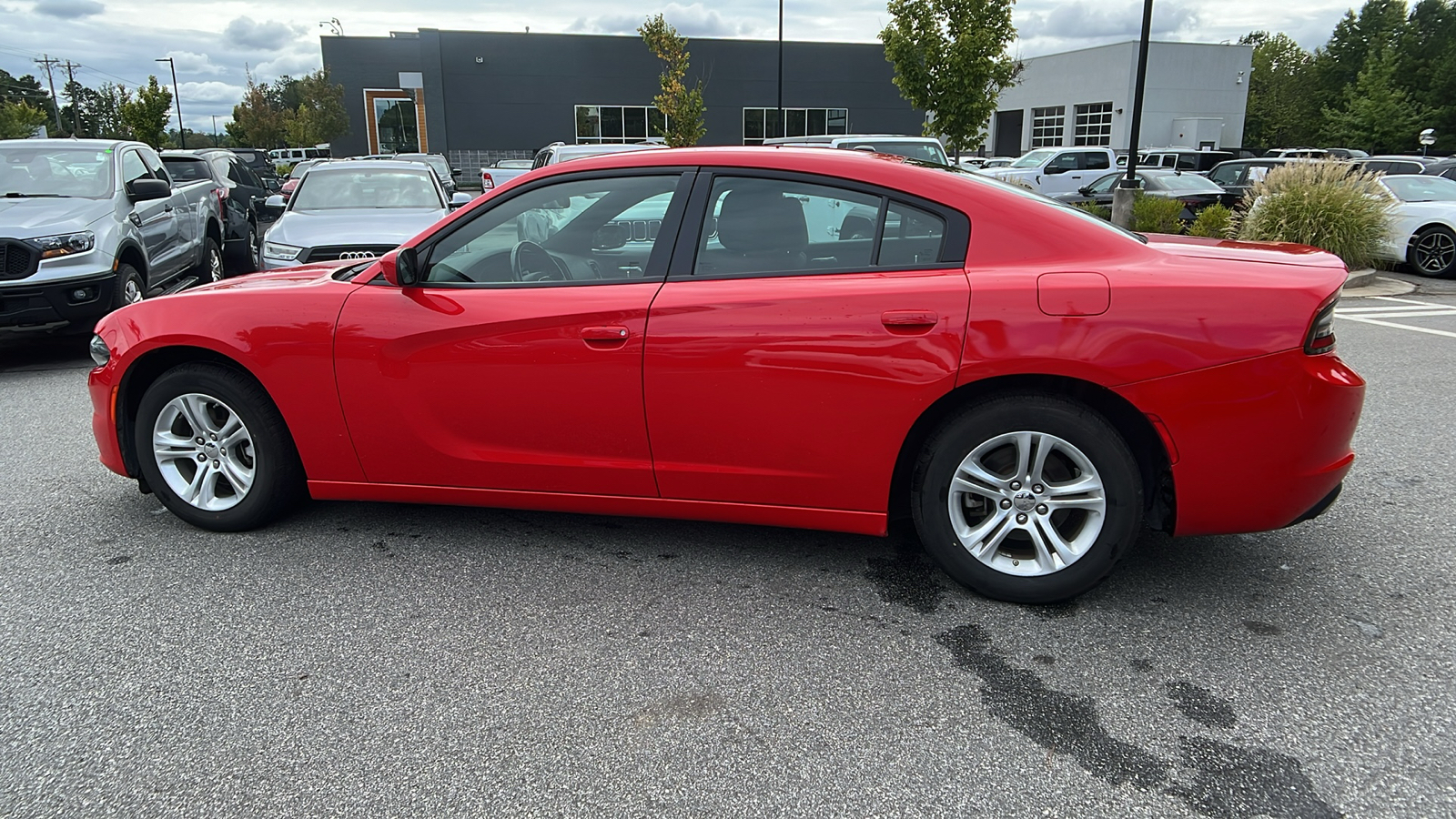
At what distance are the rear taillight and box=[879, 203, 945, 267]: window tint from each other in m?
1.19

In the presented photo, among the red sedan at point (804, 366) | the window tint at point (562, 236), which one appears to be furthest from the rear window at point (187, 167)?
the window tint at point (562, 236)

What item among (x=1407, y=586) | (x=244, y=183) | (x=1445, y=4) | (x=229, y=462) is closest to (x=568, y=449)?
(x=229, y=462)

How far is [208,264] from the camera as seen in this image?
11.2 m

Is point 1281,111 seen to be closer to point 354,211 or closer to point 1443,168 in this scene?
point 1443,168

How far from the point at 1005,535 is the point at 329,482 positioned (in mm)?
2697

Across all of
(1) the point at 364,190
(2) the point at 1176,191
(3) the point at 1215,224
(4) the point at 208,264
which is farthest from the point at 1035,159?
(4) the point at 208,264

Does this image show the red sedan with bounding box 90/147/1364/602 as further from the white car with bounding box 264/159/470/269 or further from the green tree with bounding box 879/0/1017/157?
the green tree with bounding box 879/0/1017/157

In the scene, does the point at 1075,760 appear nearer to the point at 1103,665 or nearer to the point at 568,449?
the point at 1103,665

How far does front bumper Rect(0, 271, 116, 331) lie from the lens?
7.36 m

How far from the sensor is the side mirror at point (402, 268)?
3.70m

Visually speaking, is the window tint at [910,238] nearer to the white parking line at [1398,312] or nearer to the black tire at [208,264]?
the white parking line at [1398,312]

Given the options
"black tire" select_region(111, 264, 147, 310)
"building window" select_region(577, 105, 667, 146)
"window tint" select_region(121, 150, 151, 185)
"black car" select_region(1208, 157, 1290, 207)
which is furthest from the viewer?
"building window" select_region(577, 105, 667, 146)

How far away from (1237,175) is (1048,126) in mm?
39046

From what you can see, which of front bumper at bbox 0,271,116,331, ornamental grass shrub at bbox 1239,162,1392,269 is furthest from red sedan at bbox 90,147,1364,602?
ornamental grass shrub at bbox 1239,162,1392,269
